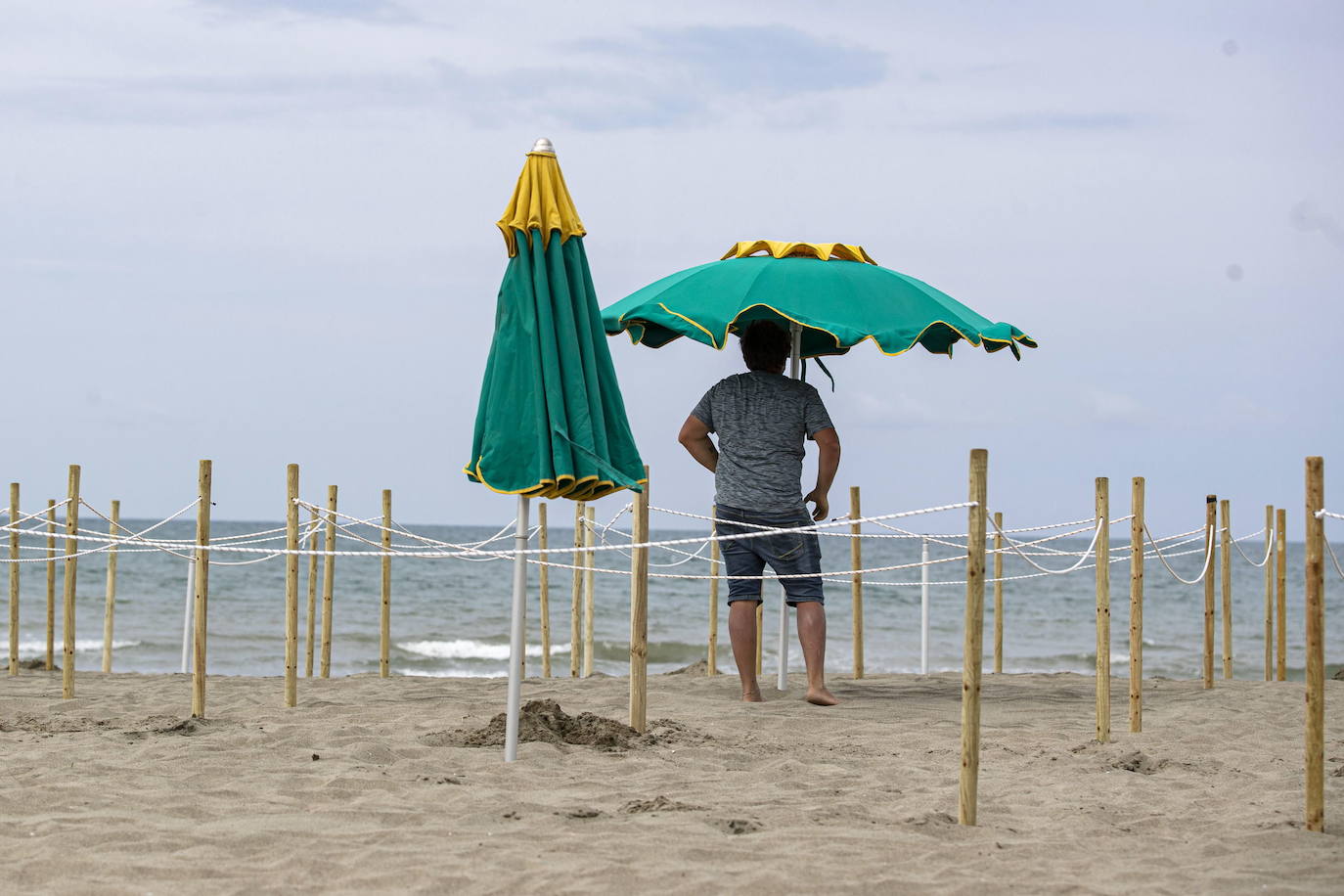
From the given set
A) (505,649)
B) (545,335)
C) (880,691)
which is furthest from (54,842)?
(505,649)

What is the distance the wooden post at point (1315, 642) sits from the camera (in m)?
3.78

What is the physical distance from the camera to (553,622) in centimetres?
2181

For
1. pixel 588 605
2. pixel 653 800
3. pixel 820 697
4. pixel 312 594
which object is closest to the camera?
pixel 653 800

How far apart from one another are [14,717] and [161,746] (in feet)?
4.76

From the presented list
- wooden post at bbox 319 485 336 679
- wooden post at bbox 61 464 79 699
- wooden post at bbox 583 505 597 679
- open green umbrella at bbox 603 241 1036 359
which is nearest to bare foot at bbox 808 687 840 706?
open green umbrella at bbox 603 241 1036 359

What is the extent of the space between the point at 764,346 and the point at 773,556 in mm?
1061

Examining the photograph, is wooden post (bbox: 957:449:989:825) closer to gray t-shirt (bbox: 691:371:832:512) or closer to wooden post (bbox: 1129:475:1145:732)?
wooden post (bbox: 1129:475:1145:732)

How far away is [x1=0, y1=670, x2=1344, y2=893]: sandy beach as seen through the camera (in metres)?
3.43

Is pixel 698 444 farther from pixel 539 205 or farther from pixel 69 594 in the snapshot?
pixel 69 594

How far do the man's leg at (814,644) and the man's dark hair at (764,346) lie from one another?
4.01 feet

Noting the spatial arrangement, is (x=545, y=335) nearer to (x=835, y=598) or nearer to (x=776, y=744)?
(x=776, y=744)

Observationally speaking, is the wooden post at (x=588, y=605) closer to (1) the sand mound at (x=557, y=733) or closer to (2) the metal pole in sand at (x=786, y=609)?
(2) the metal pole in sand at (x=786, y=609)

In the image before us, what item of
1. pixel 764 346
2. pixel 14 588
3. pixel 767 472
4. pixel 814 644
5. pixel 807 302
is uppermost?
pixel 807 302

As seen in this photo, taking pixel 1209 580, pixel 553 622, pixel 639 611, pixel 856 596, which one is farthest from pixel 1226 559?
pixel 553 622
